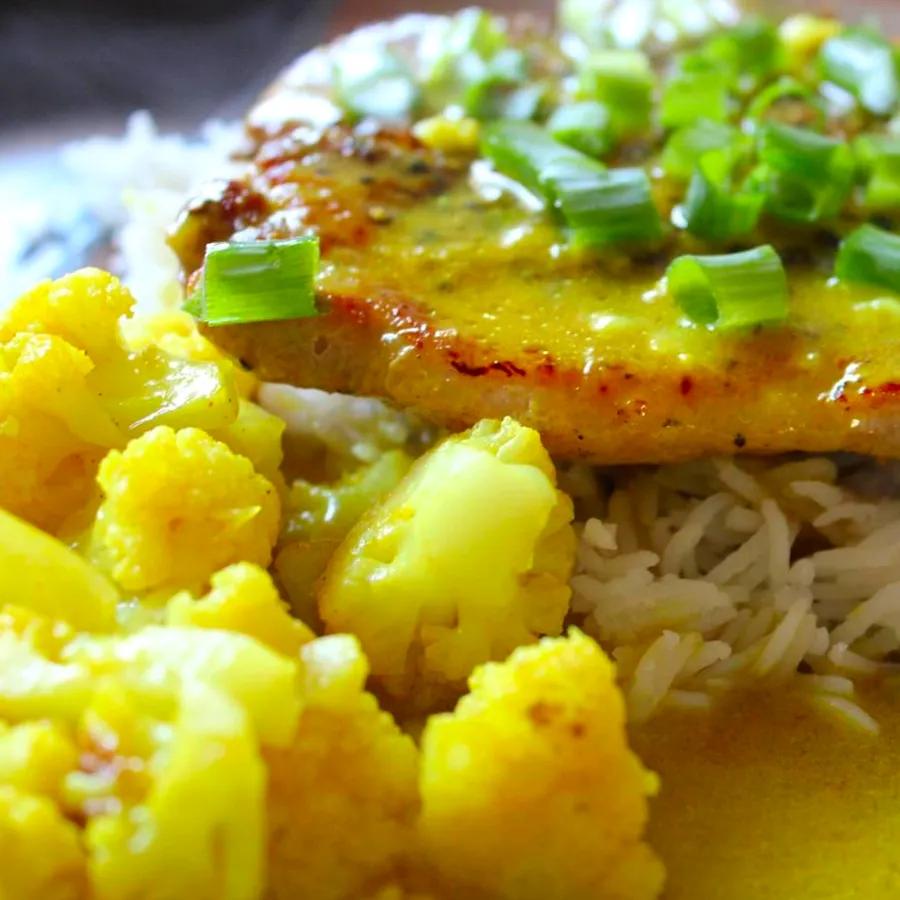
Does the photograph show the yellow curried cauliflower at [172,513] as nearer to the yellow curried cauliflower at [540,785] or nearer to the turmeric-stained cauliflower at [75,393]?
the turmeric-stained cauliflower at [75,393]

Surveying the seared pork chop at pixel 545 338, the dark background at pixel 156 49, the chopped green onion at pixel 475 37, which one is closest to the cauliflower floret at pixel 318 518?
the seared pork chop at pixel 545 338

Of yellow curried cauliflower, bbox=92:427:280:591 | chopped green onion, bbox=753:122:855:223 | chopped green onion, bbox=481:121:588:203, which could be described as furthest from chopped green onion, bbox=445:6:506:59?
yellow curried cauliflower, bbox=92:427:280:591

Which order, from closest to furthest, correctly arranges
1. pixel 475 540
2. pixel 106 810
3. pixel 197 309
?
pixel 106 810 → pixel 475 540 → pixel 197 309

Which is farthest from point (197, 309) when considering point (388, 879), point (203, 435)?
point (388, 879)

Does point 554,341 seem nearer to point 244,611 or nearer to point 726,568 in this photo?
point 726,568

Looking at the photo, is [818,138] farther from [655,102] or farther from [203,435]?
[203,435]

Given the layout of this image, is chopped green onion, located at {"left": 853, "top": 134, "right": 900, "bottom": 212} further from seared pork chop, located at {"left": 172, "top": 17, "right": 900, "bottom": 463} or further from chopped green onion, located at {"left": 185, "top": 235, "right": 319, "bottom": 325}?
chopped green onion, located at {"left": 185, "top": 235, "right": 319, "bottom": 325}
